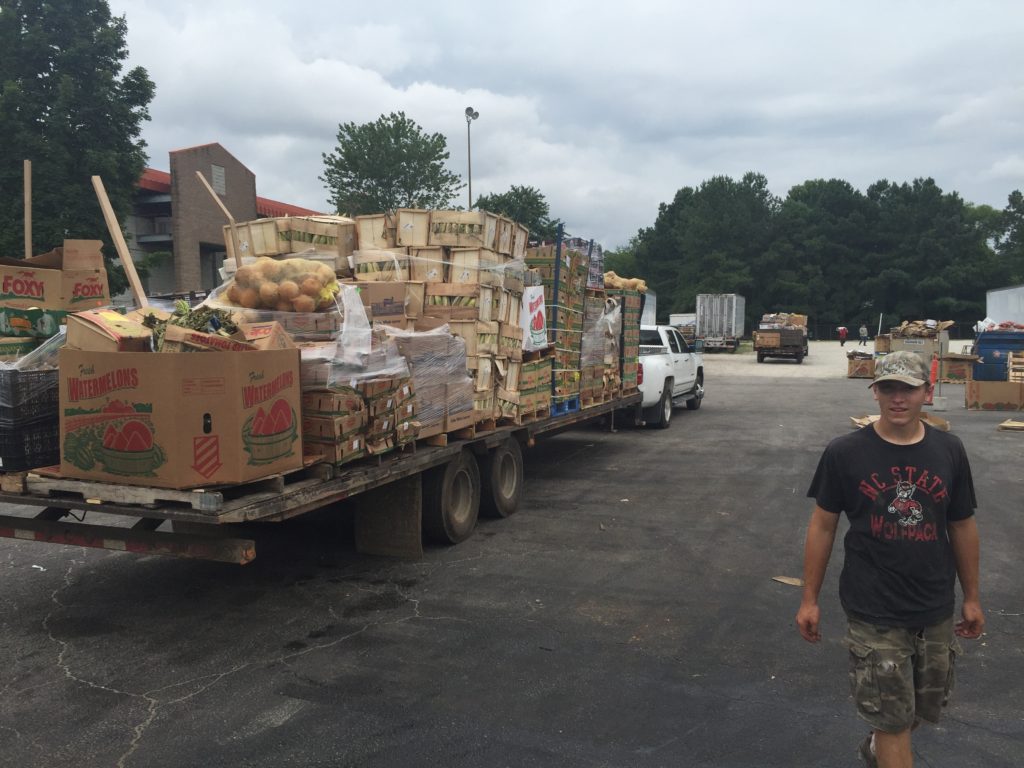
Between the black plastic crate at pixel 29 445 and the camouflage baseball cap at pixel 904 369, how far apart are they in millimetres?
4421

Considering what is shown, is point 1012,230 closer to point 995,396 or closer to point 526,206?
point 526,206

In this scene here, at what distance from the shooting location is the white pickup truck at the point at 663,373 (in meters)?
14.1

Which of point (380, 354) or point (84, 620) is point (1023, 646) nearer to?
point (380, 354)

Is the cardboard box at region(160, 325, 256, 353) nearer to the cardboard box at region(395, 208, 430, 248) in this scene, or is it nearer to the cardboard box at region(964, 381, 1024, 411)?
the cardboard box at region(395, 208, 430, 248)

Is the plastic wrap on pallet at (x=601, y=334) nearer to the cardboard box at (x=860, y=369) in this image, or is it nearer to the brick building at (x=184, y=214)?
the cardboard box at (x=860, y=369)

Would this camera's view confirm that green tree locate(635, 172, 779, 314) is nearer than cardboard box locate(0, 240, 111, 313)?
No

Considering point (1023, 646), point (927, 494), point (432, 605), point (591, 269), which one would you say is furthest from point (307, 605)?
point (591, 269)

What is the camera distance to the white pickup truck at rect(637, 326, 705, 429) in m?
14.1

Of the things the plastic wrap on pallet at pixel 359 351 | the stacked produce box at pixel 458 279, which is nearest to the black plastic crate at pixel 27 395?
the plastic wrap on pallet at pixel 359 351

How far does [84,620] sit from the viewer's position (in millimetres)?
5023

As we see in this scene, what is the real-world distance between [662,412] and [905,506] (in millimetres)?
11698

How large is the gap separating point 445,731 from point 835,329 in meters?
74.8

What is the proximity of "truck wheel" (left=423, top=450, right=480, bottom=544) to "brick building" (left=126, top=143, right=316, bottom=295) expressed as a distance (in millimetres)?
25856

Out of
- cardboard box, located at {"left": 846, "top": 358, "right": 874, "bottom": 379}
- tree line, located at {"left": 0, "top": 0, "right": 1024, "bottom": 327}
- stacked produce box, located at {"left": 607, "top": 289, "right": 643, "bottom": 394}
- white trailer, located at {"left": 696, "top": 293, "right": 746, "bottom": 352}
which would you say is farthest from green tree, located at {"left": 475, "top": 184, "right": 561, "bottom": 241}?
stacked produce box, located at {"left": 607, "top": 289, "right": 643, "bottom": 394}
